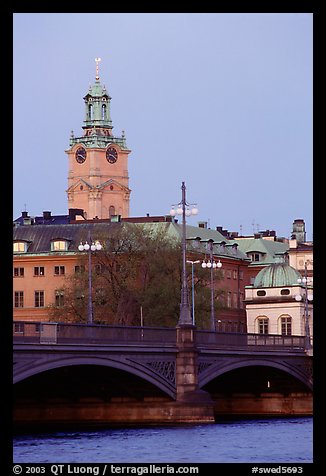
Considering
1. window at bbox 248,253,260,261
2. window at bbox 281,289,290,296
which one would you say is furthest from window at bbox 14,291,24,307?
window at bbox 248,253,260,261

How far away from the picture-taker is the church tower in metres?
192

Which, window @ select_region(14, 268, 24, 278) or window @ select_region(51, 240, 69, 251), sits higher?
window @ select_region(51, 240, 69, 251)

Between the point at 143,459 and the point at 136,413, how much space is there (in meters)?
21.9

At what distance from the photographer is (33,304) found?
136 metres

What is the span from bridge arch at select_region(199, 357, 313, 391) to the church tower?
106438mm

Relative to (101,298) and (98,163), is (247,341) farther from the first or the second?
(98,163)

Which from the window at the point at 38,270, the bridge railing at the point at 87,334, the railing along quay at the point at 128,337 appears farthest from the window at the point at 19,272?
the bridge railing at the point at 87,334

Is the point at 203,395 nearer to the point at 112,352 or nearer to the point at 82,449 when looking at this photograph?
the point at 112,352

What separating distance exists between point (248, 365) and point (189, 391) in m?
5.70

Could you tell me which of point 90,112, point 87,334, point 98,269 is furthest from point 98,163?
point 87,334

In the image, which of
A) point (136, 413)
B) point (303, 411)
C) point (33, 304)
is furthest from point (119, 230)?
point (136, 413)

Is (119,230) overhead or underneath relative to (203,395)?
overhead

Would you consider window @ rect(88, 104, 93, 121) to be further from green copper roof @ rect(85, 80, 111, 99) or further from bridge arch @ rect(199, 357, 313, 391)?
bridge arch @ rect(199, 357, 313, 391)

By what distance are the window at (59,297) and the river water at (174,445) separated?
46.3 metres
